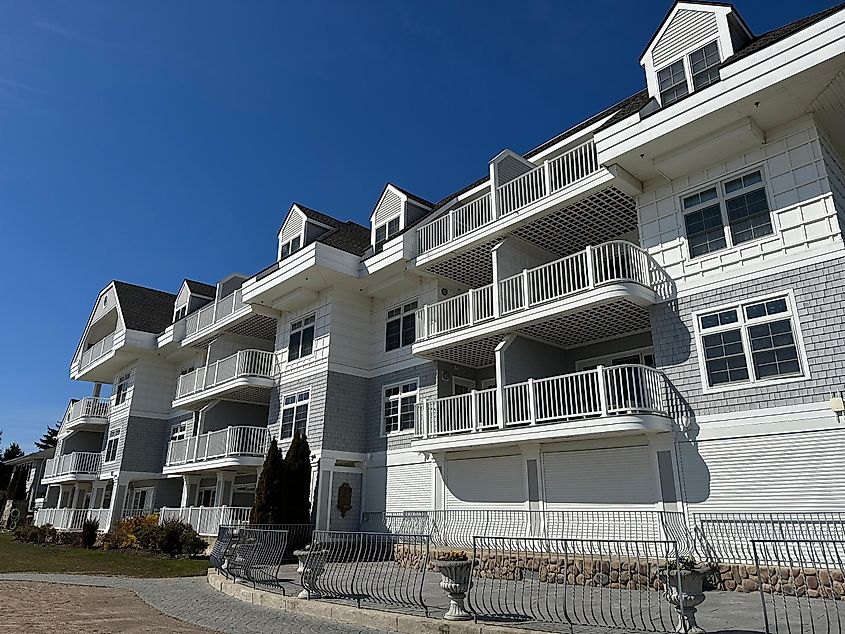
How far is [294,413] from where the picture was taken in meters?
22.6

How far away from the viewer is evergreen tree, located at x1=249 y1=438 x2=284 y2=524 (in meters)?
18.7

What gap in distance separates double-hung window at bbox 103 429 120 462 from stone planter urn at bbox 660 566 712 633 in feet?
105

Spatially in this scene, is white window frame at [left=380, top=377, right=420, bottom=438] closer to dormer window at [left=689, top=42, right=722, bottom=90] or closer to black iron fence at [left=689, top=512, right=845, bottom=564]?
black iron fence at [left=689, top=512, right=845, bottom=564]

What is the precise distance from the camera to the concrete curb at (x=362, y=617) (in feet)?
25.0

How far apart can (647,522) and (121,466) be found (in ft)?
88.1

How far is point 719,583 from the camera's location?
11.6 metres

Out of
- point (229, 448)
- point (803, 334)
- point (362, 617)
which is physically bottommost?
point (362, 617)

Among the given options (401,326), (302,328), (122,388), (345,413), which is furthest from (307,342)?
(122,388)

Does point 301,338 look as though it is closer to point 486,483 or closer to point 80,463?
point 486,483

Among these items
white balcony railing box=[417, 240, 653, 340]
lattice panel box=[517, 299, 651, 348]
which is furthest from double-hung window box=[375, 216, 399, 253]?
lattice panel box=[517, 299, 651, 348]

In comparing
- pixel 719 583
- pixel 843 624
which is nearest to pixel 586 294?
pixel 719 583

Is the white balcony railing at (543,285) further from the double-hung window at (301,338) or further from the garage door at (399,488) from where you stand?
the double-hung window at (301,338)

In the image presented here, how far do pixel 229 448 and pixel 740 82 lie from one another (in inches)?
791

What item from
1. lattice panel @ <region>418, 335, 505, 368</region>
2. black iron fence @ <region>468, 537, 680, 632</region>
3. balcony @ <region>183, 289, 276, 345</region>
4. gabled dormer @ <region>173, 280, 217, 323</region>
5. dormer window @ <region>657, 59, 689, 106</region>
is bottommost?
black iron fence @ <region>468, 537, 680, 632</region>
